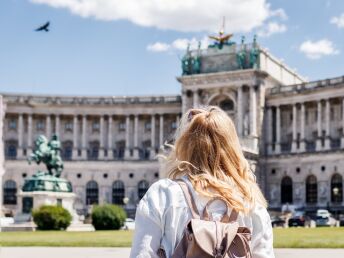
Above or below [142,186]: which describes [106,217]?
below

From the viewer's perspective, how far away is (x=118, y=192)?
357 ft

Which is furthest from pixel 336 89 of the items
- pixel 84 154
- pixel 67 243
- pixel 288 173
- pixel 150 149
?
pixel 67 243

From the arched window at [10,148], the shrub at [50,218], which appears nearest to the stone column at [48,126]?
the arched window at [10,148]

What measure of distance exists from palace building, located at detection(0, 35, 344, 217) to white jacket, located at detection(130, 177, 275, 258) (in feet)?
288

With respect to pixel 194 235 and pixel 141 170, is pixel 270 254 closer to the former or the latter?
pixel 194 235

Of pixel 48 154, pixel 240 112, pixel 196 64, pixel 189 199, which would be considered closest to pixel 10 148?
pixel 196 64

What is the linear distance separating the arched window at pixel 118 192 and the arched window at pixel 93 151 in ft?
18.8

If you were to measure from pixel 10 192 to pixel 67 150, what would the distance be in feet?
37.7

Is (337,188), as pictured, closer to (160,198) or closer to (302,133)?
(302,133)

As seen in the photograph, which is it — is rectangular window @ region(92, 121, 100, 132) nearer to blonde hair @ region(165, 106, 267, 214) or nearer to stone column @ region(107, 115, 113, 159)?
stone column @ region(107, 115, 113, 159)

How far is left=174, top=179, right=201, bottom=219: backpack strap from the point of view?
5.26 m

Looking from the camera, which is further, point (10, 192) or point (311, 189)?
point (10, 192)

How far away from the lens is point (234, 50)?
106 m

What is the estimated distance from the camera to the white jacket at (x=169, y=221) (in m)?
5.21
